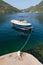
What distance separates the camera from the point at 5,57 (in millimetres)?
22891

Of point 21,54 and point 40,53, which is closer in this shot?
point 21,54

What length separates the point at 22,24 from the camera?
290ft

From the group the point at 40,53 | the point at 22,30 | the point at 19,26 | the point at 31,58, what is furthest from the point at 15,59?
the point at 19,26

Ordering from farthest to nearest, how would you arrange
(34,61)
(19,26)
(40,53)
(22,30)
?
(19,26) < (22,30) < (40,53) < (34,61)

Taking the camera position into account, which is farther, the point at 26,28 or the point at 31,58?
the point at 26,28

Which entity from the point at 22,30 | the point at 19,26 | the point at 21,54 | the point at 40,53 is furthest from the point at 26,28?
the point at 21,54

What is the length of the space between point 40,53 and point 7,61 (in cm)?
1967

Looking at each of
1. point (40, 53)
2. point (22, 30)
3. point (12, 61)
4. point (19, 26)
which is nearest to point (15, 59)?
point (12, 61)

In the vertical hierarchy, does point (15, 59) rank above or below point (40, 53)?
above

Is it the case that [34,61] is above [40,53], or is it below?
above

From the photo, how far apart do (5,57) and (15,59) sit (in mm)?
1493

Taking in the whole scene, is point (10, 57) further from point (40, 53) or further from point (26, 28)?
point (26, 28)

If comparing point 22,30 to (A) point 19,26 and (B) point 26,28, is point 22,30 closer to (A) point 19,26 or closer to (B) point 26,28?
(B) point 26,28

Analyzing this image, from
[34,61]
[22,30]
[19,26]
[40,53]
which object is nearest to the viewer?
[34,61]
